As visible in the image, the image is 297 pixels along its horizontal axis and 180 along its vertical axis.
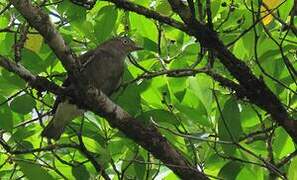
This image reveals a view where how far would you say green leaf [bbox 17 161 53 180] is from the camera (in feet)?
10.5

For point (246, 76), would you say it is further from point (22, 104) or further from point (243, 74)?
point (22, 104)

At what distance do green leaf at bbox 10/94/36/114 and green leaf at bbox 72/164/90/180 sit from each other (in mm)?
383

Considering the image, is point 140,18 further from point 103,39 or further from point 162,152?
point 162,152

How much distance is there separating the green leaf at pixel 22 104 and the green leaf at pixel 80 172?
38cm

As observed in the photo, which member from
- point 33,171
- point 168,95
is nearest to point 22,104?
point 33,171

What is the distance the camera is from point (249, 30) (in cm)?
331

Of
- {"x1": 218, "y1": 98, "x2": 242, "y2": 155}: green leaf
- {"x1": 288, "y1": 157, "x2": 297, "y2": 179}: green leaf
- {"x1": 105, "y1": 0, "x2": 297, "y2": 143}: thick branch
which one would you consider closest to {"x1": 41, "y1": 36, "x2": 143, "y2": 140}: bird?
{"x1": 105, "y1": 0, "x2": 297, "y2": 143}: thick branch

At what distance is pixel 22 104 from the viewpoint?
3473mm

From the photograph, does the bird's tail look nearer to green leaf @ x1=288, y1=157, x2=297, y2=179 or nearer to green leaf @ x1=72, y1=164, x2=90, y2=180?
green leaf @ x1=72, y1=164, x2=90, y2=180

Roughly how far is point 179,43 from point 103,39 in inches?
17.5

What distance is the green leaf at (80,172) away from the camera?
3.51 meters

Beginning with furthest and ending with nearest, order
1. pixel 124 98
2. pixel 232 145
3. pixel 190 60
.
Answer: pixel 190 60 < pixel 124 98 < pixel 232 145

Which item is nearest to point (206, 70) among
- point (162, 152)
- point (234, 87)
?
point (234, 87)

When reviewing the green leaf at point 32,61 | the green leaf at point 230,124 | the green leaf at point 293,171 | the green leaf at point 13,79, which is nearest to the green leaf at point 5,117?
the green leaf at point 13,79
